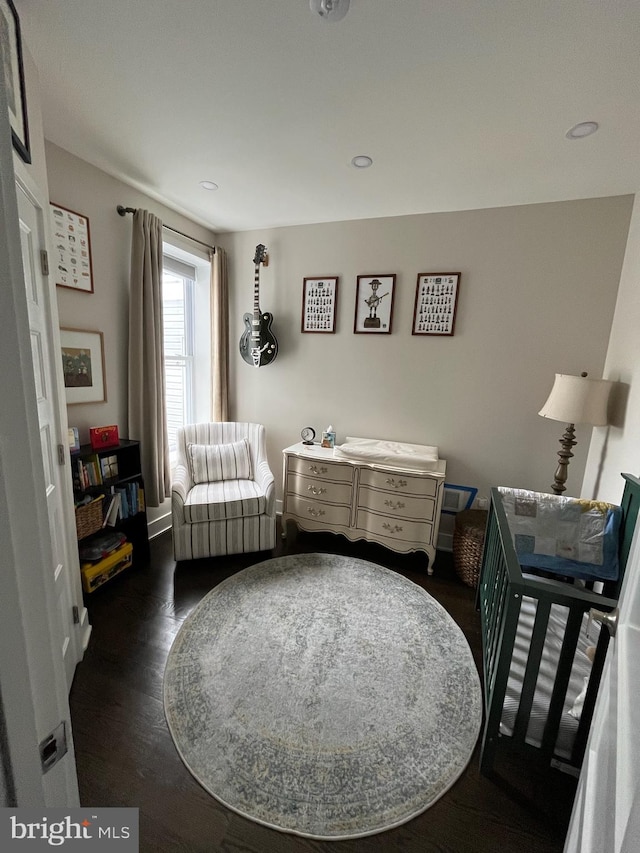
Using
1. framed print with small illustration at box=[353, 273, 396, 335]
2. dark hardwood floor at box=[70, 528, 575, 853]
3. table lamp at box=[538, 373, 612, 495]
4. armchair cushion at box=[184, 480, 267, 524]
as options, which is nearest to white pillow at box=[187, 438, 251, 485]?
armchair cushion at box=[184, 480, 267, 524]

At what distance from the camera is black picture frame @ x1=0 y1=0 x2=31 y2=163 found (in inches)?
41.9

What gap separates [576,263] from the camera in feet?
7.55

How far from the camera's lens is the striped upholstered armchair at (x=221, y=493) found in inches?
92.2

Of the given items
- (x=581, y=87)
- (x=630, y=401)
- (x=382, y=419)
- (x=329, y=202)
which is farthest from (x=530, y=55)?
(x=382, y=419)

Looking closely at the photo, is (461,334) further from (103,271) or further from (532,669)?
(103,271)

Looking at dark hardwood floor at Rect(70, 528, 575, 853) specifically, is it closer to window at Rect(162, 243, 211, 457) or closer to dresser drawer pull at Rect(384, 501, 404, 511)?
dresser drawer pull at Rect(384, 501, 404, 511)

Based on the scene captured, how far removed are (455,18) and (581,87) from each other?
0.62 metres

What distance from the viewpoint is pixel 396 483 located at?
8.12 ft

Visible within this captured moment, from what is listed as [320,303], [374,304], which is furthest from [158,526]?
[374,304]

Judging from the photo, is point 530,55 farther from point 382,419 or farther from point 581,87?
point 382,419

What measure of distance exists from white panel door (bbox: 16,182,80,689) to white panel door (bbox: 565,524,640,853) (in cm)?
162

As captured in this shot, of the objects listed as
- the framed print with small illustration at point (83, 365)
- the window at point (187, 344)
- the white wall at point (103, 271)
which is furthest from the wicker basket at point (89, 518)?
the window at point (187, 344)

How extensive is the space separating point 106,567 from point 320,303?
2478 millimetres

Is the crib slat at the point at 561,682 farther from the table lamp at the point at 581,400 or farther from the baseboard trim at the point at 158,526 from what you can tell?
the baseboard trim at the point at 158,526
